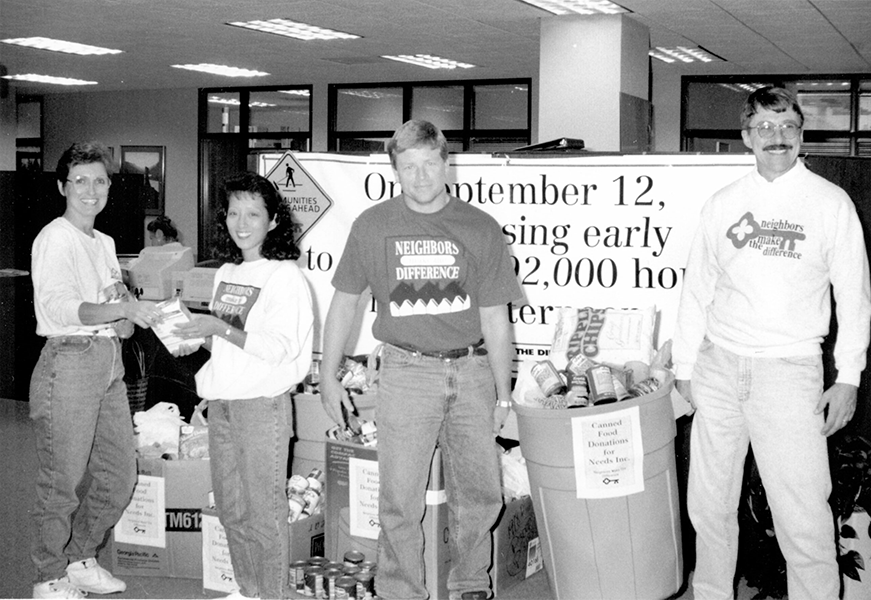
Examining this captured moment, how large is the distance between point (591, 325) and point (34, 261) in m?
1.91

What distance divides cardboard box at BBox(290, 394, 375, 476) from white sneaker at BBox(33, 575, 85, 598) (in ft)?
3.29

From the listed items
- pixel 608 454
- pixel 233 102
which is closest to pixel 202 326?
pixel 608 454

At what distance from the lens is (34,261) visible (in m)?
3.24

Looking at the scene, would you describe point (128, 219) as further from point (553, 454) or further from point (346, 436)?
point (553, 454)

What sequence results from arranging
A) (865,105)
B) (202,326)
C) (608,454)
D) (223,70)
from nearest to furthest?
(202,326) < (608,454) < (865,105) < (223,70)

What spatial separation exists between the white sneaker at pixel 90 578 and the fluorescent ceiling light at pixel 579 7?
201 inches

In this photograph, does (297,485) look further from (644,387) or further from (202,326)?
(644,387)

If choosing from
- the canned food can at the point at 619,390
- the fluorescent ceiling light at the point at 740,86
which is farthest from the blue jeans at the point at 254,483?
the fluorescent ceiling light at the point at 740,86

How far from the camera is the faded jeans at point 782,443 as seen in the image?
2.81 m

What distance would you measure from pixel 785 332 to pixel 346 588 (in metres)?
1.61

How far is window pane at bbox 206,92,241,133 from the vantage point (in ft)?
43.8

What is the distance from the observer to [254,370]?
9.81ft

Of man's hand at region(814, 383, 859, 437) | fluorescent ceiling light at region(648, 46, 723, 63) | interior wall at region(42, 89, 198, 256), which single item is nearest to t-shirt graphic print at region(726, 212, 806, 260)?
man's hand at region(814, 383, 859, 437)

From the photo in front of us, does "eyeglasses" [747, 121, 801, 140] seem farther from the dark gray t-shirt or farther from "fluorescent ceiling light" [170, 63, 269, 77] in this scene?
"fluorescent ceiling light" [170, 63, 269, 77]
